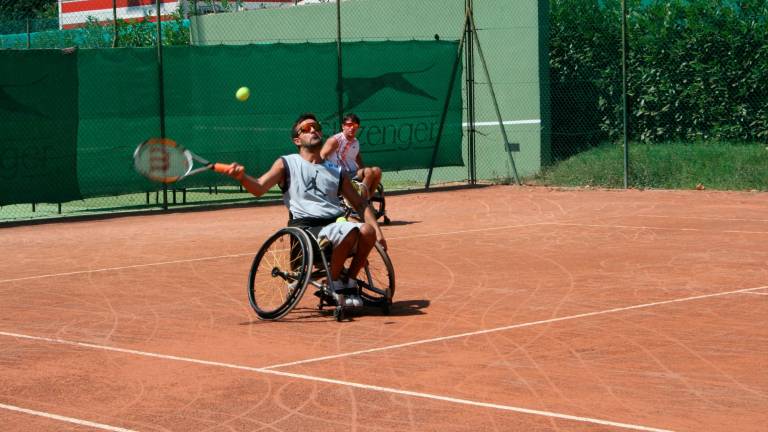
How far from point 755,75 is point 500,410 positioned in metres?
15.9

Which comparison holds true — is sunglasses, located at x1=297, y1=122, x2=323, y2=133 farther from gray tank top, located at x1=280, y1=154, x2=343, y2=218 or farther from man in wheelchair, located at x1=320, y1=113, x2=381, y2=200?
man in wheelchair, located at x1=320, y1=113, x2=381, y2=200

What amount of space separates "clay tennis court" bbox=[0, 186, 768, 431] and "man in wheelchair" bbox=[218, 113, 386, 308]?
399 millimetres

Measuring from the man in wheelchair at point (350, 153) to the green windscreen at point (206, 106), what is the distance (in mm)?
4424

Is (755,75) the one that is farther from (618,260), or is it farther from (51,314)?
(51,314)

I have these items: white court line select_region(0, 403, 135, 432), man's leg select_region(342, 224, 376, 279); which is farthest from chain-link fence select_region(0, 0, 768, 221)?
white court line select_region(0, 403, 135, 432)

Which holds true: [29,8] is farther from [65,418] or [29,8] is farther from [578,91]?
[65,418]

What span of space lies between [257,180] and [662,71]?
14375mm

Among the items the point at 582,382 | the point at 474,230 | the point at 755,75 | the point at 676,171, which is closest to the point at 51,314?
the point at 582,382

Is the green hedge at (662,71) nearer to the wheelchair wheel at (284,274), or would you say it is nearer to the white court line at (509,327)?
the white court line at (509,327)

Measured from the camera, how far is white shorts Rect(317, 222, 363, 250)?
8906mm

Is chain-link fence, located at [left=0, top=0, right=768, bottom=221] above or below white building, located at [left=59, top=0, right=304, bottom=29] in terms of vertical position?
below

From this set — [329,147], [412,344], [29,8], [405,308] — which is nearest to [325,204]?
[405,308]

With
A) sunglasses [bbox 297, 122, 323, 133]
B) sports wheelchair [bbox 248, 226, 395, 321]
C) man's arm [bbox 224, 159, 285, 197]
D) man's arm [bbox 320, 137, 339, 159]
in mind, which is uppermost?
sunglasses [bbox 297, 122, 323, 133]

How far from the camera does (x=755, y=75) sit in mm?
20781
